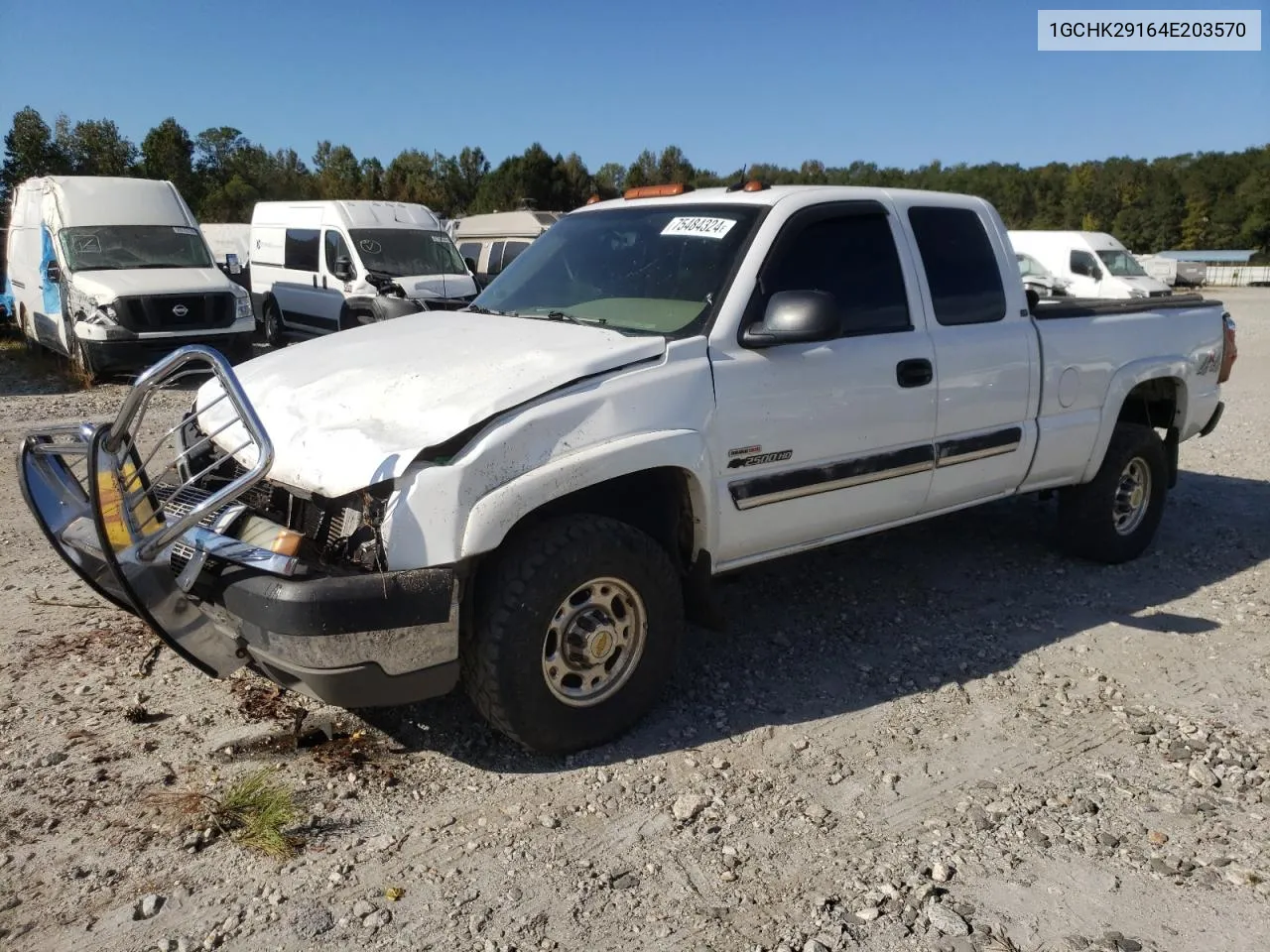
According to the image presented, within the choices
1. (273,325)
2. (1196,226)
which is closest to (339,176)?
(273,325)

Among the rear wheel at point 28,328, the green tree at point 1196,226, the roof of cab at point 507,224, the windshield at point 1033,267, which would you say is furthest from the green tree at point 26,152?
the green tree at point 1196,226

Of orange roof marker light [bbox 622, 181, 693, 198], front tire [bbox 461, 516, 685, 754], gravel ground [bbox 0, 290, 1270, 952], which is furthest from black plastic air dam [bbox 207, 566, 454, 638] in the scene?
orange roof marker light [bbox 622, 181, 693, 198]

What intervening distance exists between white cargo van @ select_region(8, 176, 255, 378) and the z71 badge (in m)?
10.6

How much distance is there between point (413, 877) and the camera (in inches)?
114

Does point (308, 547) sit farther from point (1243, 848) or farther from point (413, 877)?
point (1243, 848)

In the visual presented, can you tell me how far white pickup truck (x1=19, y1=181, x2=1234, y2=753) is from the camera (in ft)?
9.95

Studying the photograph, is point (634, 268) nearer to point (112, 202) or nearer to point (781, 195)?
point (781, 195)

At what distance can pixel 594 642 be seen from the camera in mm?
3467

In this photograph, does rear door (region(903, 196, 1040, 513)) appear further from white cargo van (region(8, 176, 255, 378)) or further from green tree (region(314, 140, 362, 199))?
green tree (region(314, 140, 362, 199))

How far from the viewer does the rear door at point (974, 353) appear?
4492 millimetres

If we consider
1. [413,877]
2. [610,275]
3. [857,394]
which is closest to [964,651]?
[857,394]

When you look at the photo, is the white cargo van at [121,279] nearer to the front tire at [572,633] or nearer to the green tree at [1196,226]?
the front tire at [572,633]

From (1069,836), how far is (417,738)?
7.27 feet

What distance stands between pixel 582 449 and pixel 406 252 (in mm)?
12336
